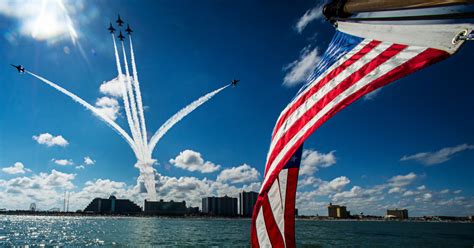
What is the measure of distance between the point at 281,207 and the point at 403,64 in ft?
10.1

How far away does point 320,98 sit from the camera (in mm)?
4984

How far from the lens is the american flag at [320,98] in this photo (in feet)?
13.3

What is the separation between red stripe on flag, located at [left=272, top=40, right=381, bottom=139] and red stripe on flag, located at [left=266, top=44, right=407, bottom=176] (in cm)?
26

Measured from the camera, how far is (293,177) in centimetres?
594

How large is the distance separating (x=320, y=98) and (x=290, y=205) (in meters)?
2.02

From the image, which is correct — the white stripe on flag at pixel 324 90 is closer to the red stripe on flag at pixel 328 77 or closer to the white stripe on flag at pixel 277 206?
the red stripe on flag at pixel 328 77

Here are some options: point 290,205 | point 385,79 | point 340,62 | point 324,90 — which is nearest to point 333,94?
point 324,90

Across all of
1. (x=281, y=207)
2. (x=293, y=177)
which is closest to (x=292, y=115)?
(x=293, y=177)

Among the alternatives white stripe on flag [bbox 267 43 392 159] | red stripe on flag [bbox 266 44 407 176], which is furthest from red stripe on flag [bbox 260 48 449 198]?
white stripe on flag [bbox 267 43 392 159]

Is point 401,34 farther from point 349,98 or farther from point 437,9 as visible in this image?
point 349,98

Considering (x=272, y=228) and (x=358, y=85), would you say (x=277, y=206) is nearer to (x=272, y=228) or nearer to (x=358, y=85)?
(x=272, y=228)

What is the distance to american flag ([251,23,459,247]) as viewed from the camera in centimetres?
406

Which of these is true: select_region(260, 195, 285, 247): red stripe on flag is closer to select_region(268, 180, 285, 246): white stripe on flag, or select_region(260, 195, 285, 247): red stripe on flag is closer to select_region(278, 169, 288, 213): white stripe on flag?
select_region(268, 180, 285, 246): white stripe on flag

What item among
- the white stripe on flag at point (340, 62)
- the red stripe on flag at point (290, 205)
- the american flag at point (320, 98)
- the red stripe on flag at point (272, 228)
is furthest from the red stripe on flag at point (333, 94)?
the red stripe on flag at point (272, 228)
